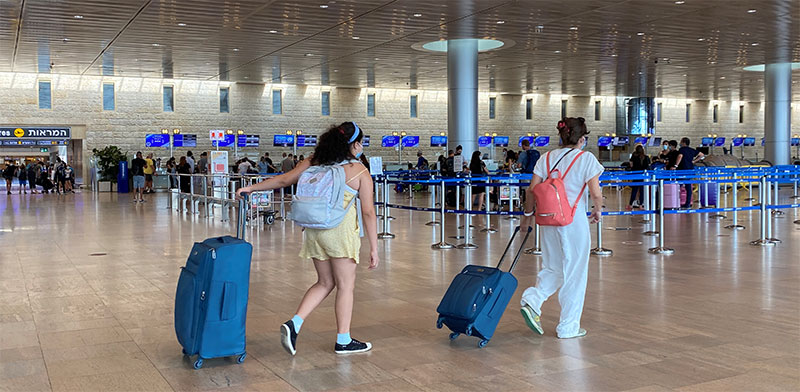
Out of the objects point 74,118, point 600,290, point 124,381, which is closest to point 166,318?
point 124,381

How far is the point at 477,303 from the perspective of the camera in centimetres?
526

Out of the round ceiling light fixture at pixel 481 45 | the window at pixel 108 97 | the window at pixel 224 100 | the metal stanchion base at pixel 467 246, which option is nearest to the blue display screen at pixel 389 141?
the window at pixel 224 100

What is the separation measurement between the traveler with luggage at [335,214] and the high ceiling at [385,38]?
13.9 m

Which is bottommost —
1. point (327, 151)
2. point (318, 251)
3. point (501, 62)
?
point (318, 251)

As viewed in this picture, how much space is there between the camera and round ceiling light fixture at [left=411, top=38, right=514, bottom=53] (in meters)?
25.2

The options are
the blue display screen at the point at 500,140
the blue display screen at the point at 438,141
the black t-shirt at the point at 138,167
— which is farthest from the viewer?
the blue display screen at the point at 500,140

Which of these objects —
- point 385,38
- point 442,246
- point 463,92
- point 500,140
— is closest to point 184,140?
point 385,38

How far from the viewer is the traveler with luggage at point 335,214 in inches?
194

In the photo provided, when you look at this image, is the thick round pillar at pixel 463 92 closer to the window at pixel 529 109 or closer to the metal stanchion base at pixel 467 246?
the metal stanchion base at pixel 467 246

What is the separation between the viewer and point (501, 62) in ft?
101

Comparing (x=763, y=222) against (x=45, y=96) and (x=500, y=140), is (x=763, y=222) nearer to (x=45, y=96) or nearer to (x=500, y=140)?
(x=45, y=96)

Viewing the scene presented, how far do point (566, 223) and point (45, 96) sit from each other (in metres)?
33.3

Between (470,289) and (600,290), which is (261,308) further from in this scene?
(600,290)

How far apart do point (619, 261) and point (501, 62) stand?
2193 cm
